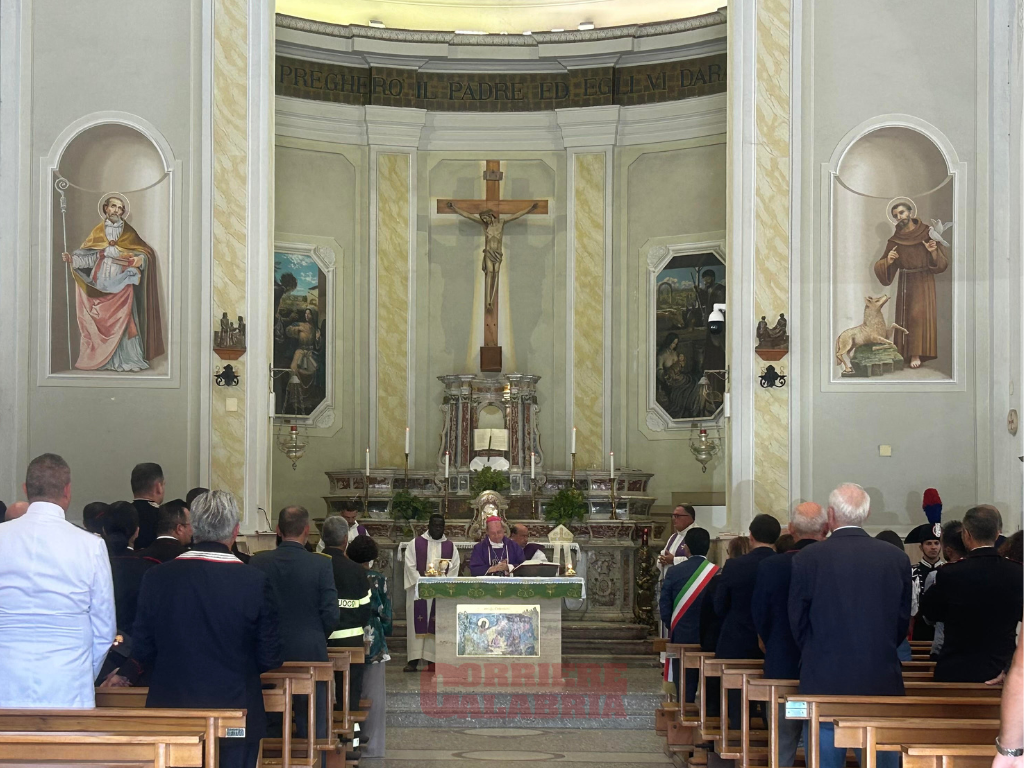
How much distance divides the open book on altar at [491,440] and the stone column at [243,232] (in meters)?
3.27

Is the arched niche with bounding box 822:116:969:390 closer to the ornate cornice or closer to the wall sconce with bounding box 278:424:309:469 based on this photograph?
the ornate cornice

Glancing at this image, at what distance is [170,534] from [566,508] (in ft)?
22.6

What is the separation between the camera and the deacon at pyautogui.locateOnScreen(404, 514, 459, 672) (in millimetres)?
11898

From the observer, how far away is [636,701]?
10281mm

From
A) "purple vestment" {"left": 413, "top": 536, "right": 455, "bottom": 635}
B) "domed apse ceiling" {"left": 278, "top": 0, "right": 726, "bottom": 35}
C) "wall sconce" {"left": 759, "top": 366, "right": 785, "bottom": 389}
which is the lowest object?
"purple vestment" {"left": 413, "top": 536, "right": 455, "bottom": 635}

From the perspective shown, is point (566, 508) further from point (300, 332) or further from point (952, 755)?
point (952, 755)

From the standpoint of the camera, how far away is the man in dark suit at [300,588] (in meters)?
6.80

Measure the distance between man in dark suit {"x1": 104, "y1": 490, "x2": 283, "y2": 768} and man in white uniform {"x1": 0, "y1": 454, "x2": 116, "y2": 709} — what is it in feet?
0.79

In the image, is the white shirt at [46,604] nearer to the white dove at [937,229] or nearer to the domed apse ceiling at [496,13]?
the white dove at [937,229]

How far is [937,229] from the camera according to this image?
11.9 meters

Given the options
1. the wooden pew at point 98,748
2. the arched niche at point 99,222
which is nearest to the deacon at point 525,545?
the arched niche at point 99,222

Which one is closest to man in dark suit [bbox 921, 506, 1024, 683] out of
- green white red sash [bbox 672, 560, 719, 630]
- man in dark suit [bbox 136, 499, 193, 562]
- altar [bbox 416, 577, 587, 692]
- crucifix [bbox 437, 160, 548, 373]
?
green white red sash [bbox 672, 560, 719, 630]

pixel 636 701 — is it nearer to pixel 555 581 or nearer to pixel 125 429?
pixel 555 581

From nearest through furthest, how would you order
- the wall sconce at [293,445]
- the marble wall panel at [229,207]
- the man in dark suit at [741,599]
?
the man in dark suit at [741,599] → the marble wall panel at [229,207] → the wall sconce at [293,445]
